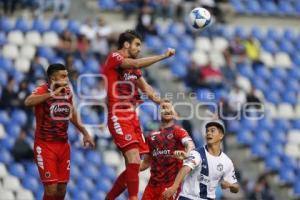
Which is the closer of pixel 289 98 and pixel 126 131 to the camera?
pixel 126 131

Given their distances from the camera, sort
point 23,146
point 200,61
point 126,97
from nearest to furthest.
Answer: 1. point 126,97
2. point 23,146
3. point 200,61

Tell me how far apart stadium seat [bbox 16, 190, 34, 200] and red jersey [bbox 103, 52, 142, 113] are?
20.6 ft

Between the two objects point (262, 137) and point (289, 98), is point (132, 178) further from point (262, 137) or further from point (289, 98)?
point (289, 98)

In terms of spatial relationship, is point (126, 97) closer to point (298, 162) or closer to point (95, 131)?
point (95, 131)

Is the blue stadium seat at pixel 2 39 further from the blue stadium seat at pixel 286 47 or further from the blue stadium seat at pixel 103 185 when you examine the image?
the blue stadium seat at pixel 286 47

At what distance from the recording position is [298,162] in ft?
73.8

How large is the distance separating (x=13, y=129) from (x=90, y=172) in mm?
1958

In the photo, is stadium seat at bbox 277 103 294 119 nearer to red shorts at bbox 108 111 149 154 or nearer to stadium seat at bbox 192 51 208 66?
stadium seat at bbox 192 51 208 66

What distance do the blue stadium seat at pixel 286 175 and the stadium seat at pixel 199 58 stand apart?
3.51 m

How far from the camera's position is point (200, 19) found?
13570 millimetres

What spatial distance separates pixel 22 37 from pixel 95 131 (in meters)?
3.52

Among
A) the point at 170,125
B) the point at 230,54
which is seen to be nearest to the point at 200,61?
the point at 230,54

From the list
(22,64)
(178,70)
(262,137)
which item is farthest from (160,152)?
(178,70)

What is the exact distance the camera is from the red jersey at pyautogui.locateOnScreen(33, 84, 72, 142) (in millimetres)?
12852
